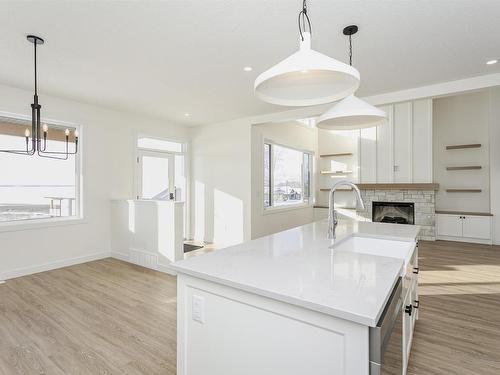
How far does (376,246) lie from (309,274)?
1.23m

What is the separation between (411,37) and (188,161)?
4.85 meters

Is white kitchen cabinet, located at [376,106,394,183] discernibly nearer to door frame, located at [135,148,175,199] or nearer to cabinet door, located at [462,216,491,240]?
cabinet door, located at [462,216,491,240]

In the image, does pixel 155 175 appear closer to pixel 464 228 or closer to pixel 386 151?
pixel 386 151

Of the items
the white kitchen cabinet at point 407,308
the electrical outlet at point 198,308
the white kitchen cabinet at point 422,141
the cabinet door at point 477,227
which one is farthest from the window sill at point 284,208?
the electrical outlet at point 198,308

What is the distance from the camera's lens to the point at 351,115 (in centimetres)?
189

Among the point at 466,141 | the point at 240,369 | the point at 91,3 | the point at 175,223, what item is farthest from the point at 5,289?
the point at 466,141

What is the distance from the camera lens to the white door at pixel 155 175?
5387mm

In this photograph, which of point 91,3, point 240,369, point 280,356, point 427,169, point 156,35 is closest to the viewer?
point 280,356

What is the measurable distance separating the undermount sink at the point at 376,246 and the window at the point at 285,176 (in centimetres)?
391

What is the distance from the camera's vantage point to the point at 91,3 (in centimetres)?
207

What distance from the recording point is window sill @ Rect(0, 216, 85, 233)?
3.79m

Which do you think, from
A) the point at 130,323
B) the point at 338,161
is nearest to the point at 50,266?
the point at 130,323

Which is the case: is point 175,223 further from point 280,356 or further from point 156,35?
point 280,356

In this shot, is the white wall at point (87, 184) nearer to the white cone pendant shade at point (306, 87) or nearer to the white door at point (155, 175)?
the white door at point (155, 175)
